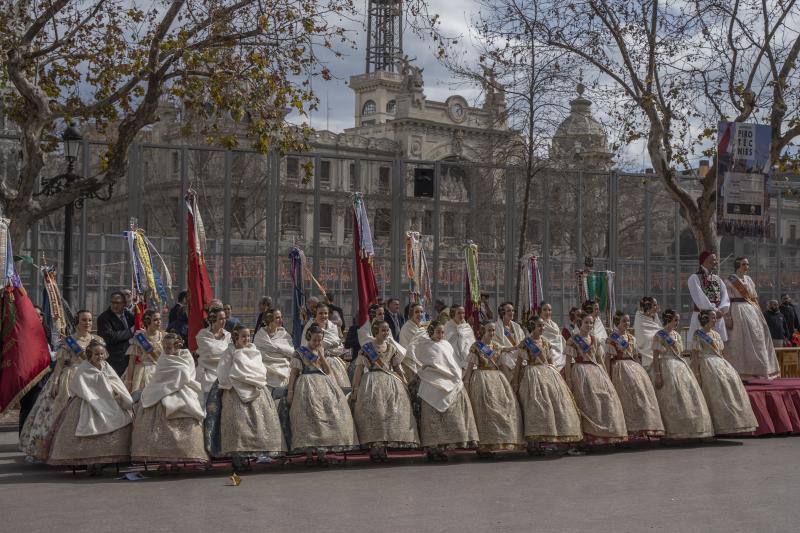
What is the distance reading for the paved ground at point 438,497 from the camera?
7.51m

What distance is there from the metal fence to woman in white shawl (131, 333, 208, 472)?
5.26m

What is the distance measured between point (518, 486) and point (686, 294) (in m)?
15.4

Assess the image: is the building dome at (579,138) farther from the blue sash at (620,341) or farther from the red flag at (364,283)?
the blue sash at (620,341)

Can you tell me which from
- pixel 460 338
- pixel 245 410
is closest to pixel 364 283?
pixel 460 338

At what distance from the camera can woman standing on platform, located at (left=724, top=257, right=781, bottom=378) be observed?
13625 mm

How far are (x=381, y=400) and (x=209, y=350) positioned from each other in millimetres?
2042

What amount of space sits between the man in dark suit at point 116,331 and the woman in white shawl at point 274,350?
159 cm

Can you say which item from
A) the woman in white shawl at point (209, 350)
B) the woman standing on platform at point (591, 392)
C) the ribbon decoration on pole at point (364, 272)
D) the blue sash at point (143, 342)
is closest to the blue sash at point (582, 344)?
the woman standing on platform at point (591, 392)

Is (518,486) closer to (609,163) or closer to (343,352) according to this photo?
(343,352)

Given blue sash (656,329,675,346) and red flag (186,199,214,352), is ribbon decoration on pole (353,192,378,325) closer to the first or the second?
red flag (186,199,214,352)

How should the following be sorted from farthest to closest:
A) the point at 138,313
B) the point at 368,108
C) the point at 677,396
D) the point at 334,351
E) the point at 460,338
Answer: the point at 368,108
the point at 460,338
the point at 334,351
the point at 138,313
the point at 677,396

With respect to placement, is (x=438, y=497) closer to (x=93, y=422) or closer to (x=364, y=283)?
(x=93, y=422)

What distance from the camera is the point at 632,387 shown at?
38.0 ft

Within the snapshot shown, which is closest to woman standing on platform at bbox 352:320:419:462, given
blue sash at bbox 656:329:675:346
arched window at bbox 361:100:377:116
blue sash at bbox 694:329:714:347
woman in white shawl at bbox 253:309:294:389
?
woman in white shawl at bbox 253:309:294:389
